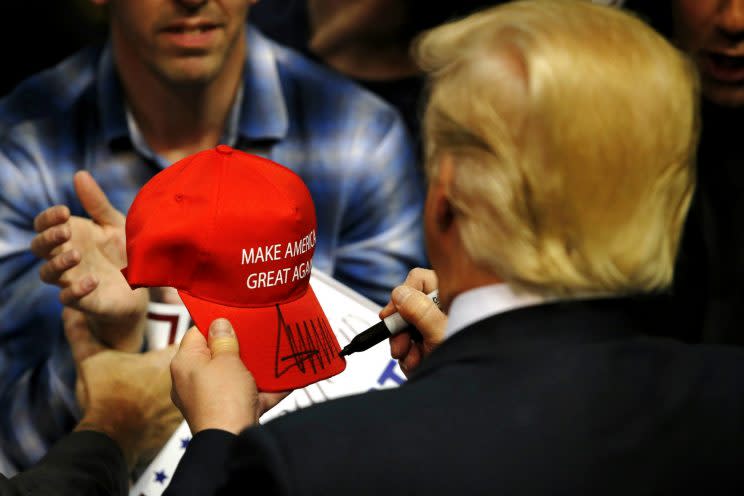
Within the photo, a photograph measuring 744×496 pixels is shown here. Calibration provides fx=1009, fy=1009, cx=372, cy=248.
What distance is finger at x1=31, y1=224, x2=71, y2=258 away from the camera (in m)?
1.61

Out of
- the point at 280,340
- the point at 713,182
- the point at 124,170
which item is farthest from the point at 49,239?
the point at 713,182

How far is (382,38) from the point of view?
1.81 meters

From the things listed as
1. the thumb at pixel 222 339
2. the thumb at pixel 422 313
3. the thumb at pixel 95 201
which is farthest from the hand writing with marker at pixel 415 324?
the thumb at pixel 95 201

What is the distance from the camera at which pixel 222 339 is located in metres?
1.16

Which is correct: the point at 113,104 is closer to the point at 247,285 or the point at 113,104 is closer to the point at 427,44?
the point at 247,285

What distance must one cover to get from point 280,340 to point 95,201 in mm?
549

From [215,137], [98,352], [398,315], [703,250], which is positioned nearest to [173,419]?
[98,352]

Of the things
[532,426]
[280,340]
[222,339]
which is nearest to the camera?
[532,426]

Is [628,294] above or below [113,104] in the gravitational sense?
above

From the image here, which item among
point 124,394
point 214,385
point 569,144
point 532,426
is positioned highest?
point 569,144

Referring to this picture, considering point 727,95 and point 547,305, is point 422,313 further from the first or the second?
point 727,95

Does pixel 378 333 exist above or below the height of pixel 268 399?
above

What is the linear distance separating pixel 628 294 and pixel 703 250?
101 cm

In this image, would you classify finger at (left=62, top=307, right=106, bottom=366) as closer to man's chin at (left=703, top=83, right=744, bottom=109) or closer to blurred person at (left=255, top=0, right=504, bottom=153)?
blurred person at (left=255, top=0, right=504, bottom=153)
